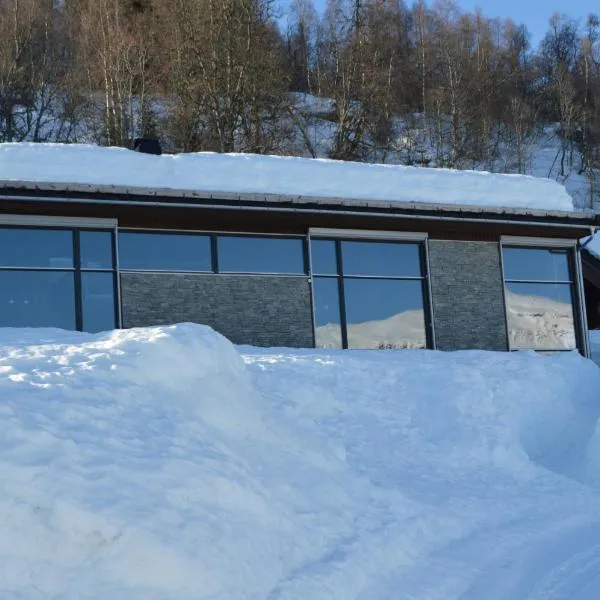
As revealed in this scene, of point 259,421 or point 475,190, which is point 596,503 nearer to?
point 259,421

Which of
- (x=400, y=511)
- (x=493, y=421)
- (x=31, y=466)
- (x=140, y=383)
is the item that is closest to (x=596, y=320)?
(x=493, y=421)

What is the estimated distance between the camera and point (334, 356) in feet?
40.4

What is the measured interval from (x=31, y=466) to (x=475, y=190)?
12372mm

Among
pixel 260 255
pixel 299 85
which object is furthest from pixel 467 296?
pixel 299 85

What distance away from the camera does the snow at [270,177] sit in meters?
13.9

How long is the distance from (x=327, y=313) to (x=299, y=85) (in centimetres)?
3622

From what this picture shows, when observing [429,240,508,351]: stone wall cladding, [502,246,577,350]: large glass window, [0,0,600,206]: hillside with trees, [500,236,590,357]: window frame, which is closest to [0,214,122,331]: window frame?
[429,240,508,351]: stone wall cladding

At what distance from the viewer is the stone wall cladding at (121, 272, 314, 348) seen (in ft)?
44.8

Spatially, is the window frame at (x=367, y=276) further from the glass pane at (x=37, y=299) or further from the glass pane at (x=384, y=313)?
the glass pane at (x=37, y=299)

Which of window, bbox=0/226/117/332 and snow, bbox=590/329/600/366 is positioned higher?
window, bbox=0/226/117/332

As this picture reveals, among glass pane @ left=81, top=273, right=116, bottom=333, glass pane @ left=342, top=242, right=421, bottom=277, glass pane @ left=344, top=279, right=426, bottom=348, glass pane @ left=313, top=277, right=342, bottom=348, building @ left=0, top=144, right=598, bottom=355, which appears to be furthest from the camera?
glass pane @ left=342, top=242, right=421, bottom=277

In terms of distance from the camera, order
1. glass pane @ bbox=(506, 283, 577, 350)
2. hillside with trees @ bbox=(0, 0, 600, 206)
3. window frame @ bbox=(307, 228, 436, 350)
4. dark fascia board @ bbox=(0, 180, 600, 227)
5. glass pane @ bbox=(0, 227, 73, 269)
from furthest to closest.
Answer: hillside with trees @ bbox=(0, 0, 600, 206), glass pane @ bbox=(506, 283, 577, 350), window frame @ bbox=(307, 228, 436, 350), glass pane @ bbox=(0, 227, 73, 269), dark fascia board @ bbox=(0, 180, 600, 227)

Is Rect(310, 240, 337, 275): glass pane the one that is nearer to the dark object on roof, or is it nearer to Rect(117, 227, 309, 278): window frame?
Rect(117, 227, 309, 278): window frame

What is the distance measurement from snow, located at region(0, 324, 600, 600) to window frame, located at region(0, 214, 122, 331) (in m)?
3.30
